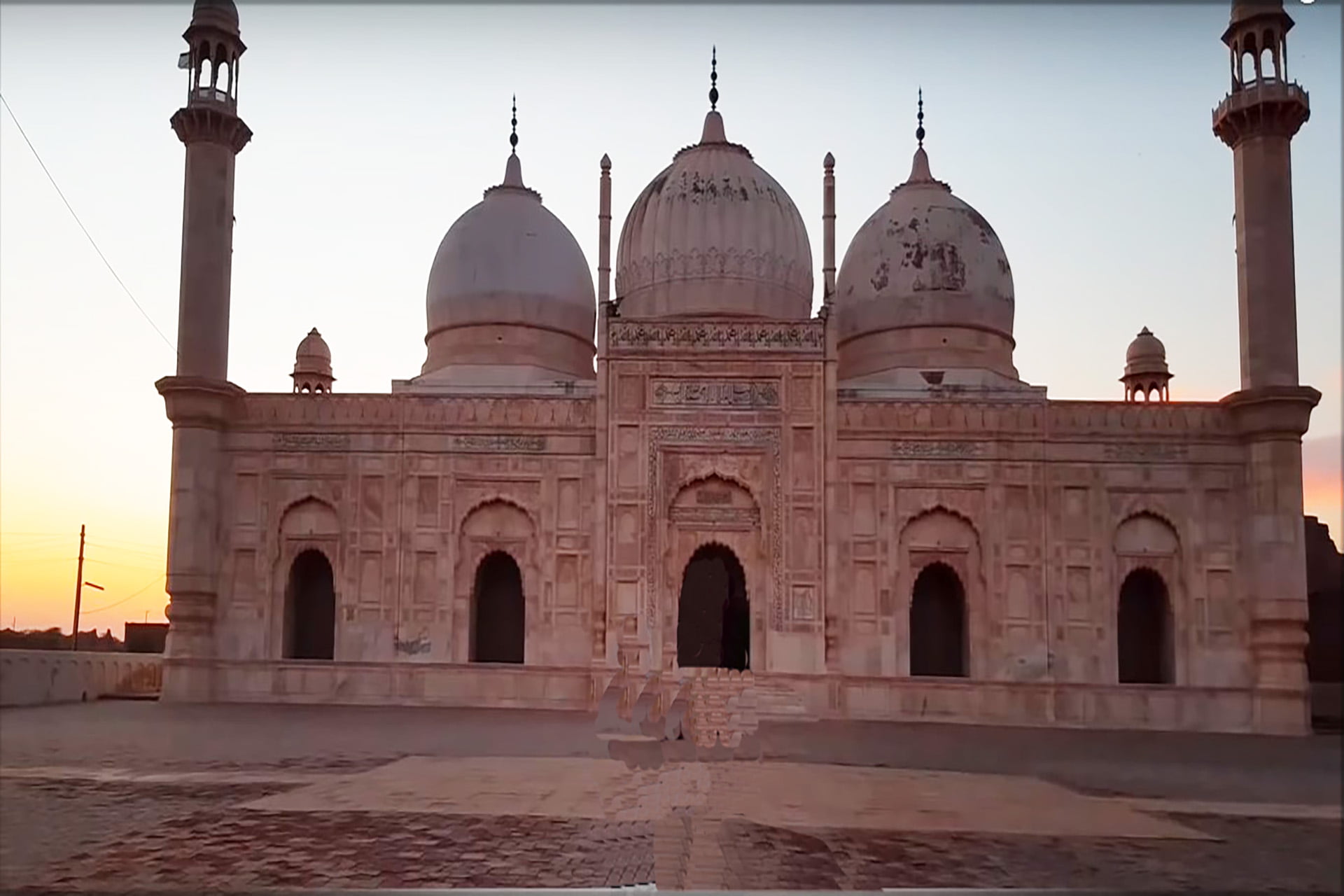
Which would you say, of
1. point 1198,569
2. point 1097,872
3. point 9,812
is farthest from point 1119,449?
point 9,812

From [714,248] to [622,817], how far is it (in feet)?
48.6

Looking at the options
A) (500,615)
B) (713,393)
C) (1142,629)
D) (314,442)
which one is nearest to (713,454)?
(713,393)

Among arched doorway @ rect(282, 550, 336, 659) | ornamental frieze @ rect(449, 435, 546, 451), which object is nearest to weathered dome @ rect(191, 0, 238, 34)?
ornamental frieze @ rect(449, 435, 546, 451)

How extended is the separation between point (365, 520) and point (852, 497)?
286 inches

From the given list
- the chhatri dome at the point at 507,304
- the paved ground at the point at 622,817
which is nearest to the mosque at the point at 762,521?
the chhatri dome at the point at 507,304

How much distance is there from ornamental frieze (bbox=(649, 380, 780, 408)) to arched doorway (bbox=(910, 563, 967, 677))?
12.6ft

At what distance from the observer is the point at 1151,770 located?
11.4 meters

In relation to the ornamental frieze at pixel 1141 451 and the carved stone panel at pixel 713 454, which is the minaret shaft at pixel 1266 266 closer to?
the ornamental frieze at pixel 1141 451

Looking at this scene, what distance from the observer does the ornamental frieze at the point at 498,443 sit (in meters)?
18.8

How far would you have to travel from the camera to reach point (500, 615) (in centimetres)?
1970

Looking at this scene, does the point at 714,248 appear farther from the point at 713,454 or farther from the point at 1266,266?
the point at 1266,266

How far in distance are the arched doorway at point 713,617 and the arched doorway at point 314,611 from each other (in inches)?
219

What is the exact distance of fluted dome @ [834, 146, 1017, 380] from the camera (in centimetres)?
2173

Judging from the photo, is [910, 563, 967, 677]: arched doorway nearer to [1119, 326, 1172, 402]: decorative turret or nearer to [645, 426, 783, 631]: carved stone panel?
[645, 426, 783, 631]: carved stone panel
